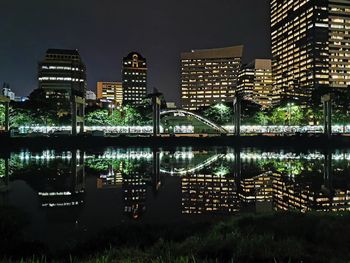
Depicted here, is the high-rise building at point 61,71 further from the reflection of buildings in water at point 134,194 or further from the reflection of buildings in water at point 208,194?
the reflection of buildings in water at point 208,194

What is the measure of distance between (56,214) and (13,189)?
283 inches

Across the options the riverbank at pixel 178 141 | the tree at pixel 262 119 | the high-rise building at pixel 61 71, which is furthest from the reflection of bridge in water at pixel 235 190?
the high-rise building at pixel 61 71

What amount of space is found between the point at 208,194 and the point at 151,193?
3007 millimetres

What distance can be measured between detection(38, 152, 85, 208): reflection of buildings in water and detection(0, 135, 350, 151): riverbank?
21.7 meters

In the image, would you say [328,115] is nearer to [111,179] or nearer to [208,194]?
[111,179]

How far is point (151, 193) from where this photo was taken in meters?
19.2

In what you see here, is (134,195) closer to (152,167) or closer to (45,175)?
(45,175)

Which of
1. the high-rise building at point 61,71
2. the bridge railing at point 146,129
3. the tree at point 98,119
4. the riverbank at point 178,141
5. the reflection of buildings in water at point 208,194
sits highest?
the high-rise building at point 61,71

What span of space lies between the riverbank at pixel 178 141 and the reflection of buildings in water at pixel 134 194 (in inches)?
1058

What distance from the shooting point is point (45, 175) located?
83.2 feet

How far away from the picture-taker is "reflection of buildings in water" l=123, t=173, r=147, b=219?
1503 centimetres

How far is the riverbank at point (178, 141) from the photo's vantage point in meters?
48.9

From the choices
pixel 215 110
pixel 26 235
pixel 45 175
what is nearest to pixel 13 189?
pixel 45 175

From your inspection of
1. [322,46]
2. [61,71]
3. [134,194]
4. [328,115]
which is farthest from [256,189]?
[61,71]
